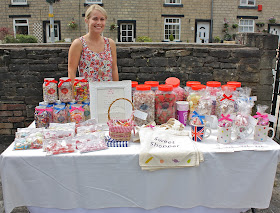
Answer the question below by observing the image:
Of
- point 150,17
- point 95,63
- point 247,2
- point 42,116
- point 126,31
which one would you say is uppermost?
point 247,2

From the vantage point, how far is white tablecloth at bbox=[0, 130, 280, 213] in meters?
1.68

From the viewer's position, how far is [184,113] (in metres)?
2.15

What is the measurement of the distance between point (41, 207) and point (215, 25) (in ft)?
54.5

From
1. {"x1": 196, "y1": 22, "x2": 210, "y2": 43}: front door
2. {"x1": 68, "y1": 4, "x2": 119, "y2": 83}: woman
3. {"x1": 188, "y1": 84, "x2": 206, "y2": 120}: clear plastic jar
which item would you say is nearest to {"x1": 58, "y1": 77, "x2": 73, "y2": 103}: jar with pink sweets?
{"x1": 68, "y1": 4, "x2": 119, "y2": 83}: woman

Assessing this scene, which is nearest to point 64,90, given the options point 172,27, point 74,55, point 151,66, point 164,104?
point 74,55

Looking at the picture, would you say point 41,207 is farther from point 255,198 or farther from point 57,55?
point 57,55

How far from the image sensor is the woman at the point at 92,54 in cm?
259

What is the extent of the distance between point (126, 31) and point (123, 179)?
608 inches

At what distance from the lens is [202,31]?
16594 mm

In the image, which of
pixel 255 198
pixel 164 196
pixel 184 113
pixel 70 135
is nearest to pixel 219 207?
pixel 255 198

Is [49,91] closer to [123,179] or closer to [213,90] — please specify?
[123,179]

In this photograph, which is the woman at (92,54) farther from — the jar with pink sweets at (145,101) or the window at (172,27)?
the window at (172,27)

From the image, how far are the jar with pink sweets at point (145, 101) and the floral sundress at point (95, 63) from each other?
2.65 ft

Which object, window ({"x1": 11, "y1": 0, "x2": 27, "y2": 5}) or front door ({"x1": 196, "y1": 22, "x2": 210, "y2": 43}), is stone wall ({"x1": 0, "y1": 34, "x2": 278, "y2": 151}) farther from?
window ({"x1": 11, "y1": 0, "x2": 27, "y2": 5})
